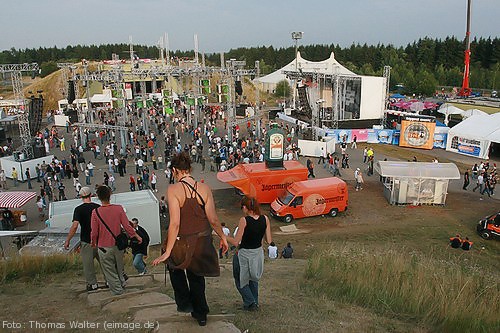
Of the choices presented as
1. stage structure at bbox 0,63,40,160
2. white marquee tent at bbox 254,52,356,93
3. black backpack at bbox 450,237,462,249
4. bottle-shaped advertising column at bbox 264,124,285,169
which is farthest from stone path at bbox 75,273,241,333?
white marquee tent at bbox 254,52,356,93

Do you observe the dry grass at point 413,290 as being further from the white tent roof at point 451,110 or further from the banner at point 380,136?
the white tent roof at point 451,110

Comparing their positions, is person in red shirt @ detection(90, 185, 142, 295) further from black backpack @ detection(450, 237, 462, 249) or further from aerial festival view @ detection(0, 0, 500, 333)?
black backpack @ detection(450, 237, 462, 249)

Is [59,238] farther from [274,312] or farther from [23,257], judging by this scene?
[274,312]

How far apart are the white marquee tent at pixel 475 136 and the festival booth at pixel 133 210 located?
954 inches

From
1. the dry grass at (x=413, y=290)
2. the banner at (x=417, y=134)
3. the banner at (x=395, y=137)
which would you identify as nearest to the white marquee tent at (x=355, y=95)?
the banner at (x=395, y=137)

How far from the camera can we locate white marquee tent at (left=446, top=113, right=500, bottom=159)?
92.3 ft

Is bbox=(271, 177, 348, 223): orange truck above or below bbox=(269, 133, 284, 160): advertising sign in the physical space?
below

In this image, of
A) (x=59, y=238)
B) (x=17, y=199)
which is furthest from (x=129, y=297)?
(x=17, y=199)

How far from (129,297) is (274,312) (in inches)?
78.9

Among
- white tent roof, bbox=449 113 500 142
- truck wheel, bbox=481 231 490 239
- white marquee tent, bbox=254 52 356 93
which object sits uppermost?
white marquee tent, bbox=254 52 356 93

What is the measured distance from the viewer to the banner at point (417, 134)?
31203mm

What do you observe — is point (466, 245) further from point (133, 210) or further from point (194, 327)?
point (194, 327)

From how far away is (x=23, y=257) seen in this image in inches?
293

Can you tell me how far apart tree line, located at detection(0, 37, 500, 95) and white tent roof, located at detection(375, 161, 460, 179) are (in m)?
51.0
